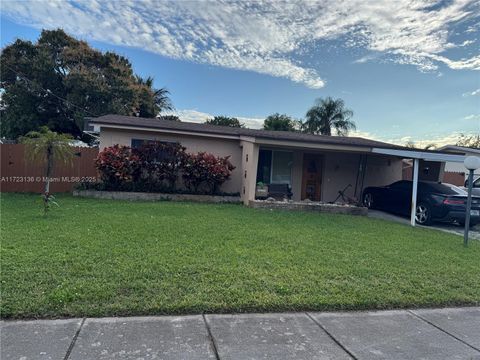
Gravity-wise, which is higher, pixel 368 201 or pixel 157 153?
pixel 157 153

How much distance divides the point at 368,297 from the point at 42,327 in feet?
11.7

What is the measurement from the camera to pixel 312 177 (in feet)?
46.8

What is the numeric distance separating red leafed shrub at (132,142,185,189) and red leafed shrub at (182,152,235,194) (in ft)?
1.09

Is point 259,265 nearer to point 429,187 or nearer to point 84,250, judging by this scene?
point 84,250

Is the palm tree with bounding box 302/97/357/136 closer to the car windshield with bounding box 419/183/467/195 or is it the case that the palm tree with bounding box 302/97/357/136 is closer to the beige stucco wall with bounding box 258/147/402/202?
the beige stucco wall with bounding box 258/147/402/202

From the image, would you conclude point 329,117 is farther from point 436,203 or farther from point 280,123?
point 436,203

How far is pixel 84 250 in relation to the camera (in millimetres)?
5133

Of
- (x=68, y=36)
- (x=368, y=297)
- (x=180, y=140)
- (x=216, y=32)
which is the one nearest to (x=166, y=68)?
(x=216, y=32)

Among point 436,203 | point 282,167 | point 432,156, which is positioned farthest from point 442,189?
point 282,167

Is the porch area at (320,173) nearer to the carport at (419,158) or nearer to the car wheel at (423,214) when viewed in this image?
the car wheel at (423,214)

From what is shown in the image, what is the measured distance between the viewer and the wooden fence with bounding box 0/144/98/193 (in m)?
11.9

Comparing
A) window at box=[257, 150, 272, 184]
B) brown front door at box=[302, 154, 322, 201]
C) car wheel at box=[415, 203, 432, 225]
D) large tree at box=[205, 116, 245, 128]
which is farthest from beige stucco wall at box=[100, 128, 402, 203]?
large tree at box=[205, 116, 245, 128]

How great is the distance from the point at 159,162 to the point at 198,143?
1.83 meters

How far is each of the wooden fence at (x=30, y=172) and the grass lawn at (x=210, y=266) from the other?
173 inches
